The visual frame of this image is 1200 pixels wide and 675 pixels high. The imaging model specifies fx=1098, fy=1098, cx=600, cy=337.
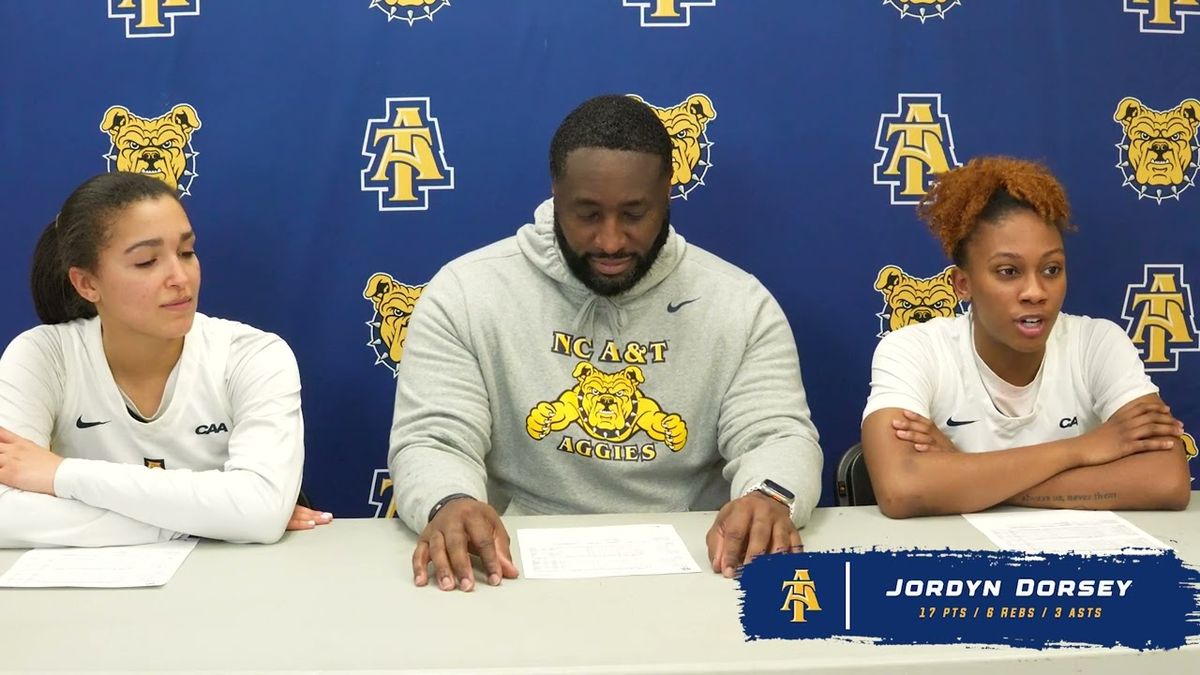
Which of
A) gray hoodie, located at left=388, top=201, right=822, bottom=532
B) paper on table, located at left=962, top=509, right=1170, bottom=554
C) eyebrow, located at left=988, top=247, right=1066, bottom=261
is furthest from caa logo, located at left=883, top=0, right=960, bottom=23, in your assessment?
paper on table, located at left=962, top=509, right=1170, bottom=554

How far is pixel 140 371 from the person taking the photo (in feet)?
6.83

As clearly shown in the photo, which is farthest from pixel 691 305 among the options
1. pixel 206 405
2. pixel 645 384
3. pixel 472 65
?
pixel 206 405

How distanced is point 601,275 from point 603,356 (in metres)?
0.16

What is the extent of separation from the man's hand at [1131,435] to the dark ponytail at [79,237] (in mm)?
1771

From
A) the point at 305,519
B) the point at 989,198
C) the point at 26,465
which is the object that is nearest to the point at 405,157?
the point at 305,519

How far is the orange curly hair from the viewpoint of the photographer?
2.14 m

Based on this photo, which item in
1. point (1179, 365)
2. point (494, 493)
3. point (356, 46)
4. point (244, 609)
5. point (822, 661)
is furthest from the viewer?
point (1179, 365)

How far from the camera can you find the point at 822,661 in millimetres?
1322

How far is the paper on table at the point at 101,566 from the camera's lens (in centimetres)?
159

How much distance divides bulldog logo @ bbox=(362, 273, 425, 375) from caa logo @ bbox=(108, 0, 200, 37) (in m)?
0.71

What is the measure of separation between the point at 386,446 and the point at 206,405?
0.63 m

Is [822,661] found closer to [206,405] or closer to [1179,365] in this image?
[206,405]

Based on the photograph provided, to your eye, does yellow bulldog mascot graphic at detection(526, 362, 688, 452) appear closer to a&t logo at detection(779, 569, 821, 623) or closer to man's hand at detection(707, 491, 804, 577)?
man's hand at detection(707, 491, 804, 577)

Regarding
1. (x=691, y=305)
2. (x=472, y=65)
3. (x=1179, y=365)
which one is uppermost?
(x=472, y=65)
